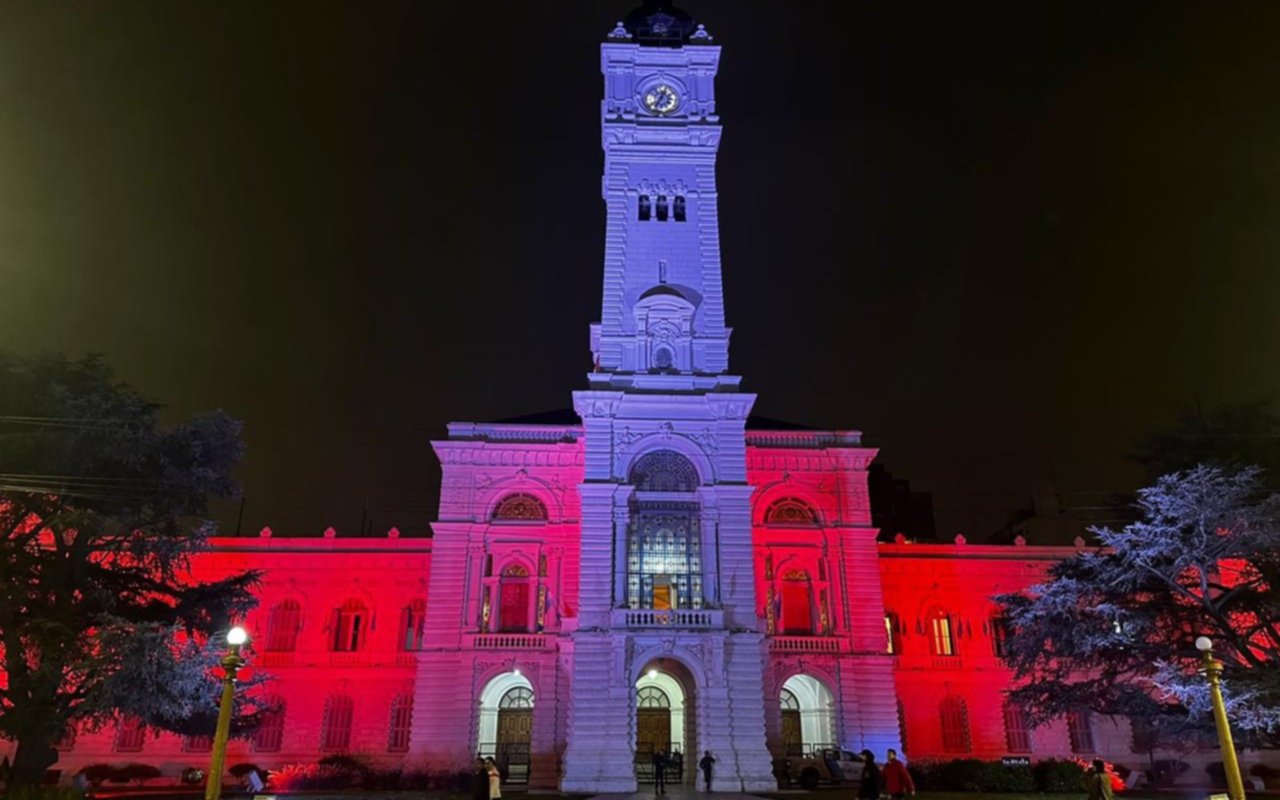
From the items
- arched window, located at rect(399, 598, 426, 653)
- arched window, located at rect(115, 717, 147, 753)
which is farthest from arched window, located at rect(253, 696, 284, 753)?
arched window, located at rect(399, 598, 426, 653)

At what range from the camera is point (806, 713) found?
40.6m

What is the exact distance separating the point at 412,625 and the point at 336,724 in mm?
5613

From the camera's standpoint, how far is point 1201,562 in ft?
89.1

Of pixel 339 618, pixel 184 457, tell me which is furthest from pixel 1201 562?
pixel 339 618

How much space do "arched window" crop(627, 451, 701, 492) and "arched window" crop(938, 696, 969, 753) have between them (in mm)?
18553

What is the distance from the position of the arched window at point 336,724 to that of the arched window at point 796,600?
21238 mm

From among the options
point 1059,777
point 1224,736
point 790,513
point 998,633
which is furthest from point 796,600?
point 1224,736

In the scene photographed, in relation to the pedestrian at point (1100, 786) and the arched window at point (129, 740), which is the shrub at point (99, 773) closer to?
the arched window at point (129, 740)

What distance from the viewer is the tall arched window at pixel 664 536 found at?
3597 cm

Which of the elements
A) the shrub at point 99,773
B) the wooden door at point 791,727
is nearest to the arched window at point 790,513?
the wooden door at point 791,727

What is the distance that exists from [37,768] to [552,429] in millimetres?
23831

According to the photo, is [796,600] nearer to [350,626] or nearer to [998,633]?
[998,633]

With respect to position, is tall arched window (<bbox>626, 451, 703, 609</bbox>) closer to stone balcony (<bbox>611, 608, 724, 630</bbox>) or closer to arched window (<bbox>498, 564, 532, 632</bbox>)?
stone balcony (<bbox>611, 608, 724, 630</bbox>)

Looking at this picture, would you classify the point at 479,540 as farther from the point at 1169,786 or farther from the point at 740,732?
the point at 1169,786
